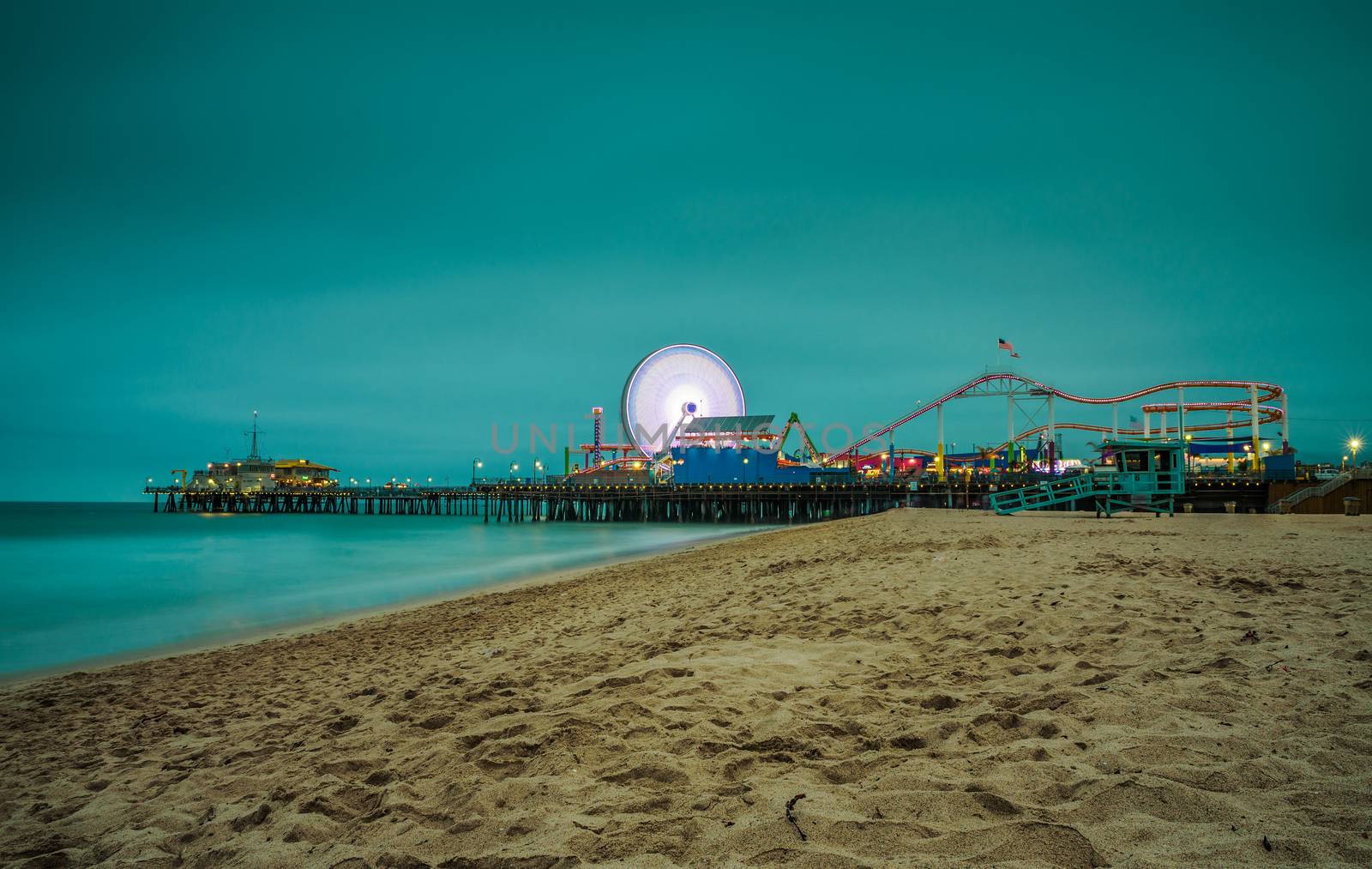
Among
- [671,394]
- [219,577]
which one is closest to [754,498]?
[671,394]

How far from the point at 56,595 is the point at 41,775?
1936 cm

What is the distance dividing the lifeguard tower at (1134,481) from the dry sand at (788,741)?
14.9m

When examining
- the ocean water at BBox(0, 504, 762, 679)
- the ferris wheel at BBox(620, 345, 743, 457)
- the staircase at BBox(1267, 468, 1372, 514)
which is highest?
the ferris wheel at BBox(620, 345, 743, 457)

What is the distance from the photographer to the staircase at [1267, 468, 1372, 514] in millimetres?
25828

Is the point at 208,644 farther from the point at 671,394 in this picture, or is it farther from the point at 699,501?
the point at 671,394

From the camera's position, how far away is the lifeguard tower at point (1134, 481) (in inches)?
842

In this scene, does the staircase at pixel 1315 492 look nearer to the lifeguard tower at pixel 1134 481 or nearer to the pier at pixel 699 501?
the lifeguard tower at pixel 1134 481

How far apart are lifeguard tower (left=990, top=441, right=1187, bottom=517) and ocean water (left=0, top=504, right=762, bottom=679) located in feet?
48.8

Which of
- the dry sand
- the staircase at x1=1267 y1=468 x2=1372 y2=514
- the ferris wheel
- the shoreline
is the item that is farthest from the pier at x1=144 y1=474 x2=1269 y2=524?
the dry sand

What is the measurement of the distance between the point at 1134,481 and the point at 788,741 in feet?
72.5

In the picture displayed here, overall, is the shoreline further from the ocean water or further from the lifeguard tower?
the lifeguard tower

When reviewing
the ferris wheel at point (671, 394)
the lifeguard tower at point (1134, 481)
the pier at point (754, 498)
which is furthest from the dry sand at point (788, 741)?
the ferris wheel at point (671, 394)

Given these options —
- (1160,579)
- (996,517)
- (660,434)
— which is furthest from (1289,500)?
(660,434)

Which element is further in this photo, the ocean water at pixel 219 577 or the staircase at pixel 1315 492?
the staircase at pixel 1315 492
